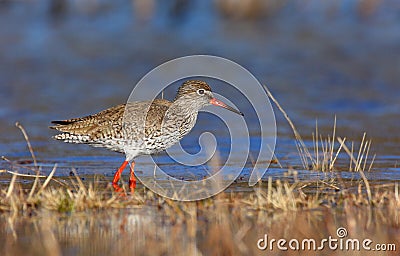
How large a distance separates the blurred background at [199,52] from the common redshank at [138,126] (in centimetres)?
63

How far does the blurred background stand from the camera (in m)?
12.4

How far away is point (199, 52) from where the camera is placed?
58.1 feet

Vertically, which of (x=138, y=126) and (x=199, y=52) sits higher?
(x=199, y=52)

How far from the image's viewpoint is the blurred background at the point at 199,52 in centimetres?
1241

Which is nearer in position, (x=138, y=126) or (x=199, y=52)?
(x=138, y=126)

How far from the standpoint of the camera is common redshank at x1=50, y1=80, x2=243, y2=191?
877 centimetres

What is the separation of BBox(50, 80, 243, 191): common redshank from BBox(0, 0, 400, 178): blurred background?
0.63 m

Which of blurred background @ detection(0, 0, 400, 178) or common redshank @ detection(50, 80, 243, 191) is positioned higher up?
blurred background @ detection(0, 0, 400, 178)

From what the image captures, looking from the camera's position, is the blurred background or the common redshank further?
the blurred background

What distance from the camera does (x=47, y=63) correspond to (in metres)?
16.9

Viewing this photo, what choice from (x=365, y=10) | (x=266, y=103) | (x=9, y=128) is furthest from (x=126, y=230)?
(x=365, y=10)

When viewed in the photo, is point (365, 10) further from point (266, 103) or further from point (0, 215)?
point (0, 215)

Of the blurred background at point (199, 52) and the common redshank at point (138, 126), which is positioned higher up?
the blurred background at point (199, 52)

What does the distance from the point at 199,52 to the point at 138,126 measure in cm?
908
